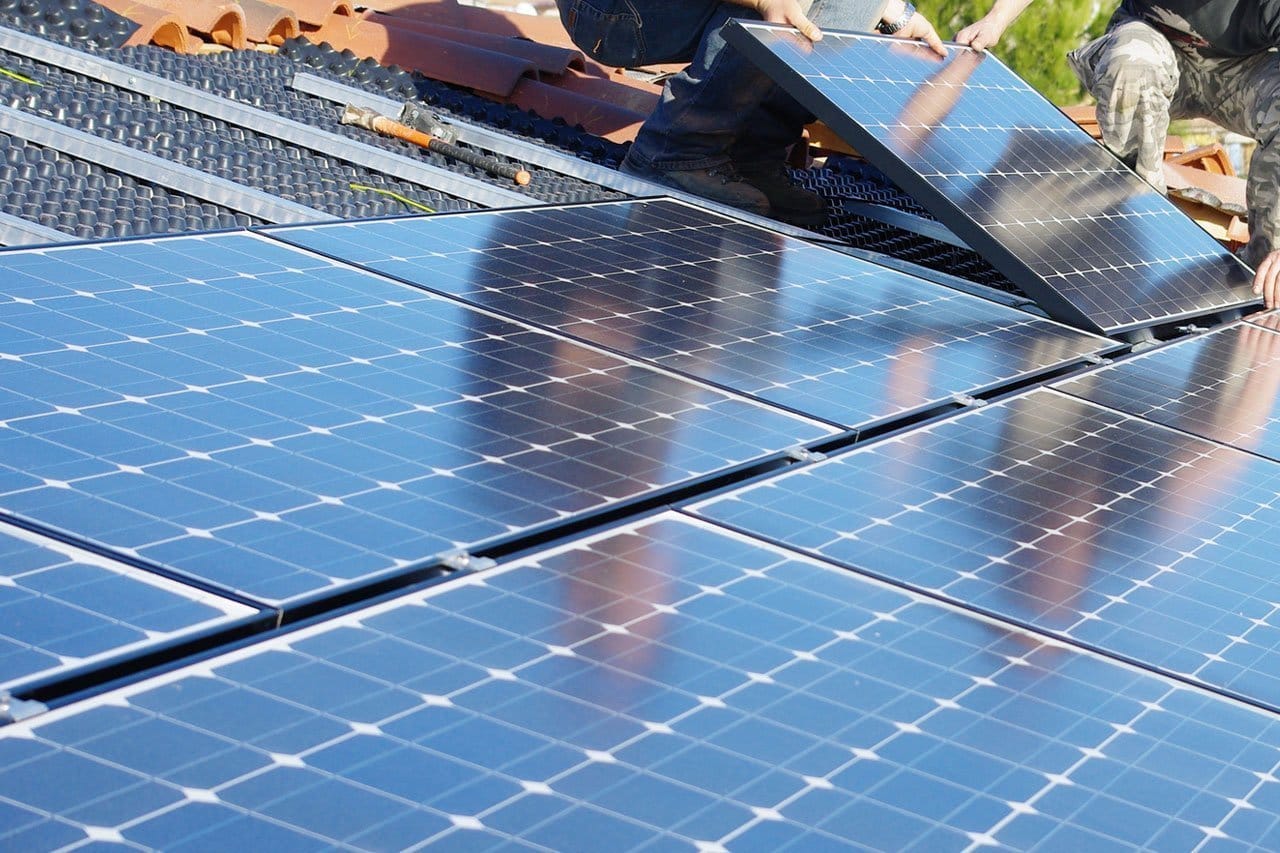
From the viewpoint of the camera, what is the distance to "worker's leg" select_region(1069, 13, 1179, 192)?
724 centimetres

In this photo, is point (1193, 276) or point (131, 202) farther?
point (1193, 276)

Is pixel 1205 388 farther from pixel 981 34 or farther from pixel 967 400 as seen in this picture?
pixel 981 34

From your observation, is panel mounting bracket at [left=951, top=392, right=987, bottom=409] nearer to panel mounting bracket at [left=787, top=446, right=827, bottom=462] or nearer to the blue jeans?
panel mounting bracket at [left=787, top=446, right=827, bottom=462]

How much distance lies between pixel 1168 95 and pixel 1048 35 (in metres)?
23.2

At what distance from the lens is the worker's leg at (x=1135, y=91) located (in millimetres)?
7242

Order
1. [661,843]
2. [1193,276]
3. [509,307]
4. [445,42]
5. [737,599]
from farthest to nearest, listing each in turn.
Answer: [445,42] < [1193,276] < [509,307] < [737,599] < [661,843]

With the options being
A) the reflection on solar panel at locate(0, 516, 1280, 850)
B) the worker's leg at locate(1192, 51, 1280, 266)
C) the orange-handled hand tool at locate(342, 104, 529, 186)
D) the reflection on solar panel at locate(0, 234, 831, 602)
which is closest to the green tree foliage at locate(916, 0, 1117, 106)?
the worker's leg at locate(1192, 51, 1280, 266)

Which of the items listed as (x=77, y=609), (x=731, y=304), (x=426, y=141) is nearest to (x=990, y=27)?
(x=426, y=141)

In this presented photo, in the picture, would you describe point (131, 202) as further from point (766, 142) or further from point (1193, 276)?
point (1193, 276)

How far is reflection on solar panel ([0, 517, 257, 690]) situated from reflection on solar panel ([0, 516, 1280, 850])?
3.7 inches

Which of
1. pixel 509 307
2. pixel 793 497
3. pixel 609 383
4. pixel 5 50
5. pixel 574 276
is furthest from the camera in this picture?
pixel 5 50

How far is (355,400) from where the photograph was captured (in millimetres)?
3230

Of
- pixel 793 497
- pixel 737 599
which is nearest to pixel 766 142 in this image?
pixel 793 497

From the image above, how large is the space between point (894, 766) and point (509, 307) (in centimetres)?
207
